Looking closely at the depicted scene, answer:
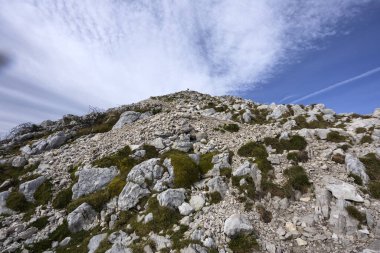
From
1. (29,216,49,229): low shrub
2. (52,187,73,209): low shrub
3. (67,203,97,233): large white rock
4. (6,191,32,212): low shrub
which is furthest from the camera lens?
(52,187,73,209): low shrub

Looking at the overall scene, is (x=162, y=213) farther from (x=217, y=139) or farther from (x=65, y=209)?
(x=217, y=139)

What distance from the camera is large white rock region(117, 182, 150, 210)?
53.9ft

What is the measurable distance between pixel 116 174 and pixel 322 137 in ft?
57.8

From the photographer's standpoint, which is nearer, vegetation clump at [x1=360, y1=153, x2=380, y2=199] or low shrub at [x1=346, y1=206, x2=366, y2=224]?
low shrub at [x1=346, y1=206, x2=366, y2=224]

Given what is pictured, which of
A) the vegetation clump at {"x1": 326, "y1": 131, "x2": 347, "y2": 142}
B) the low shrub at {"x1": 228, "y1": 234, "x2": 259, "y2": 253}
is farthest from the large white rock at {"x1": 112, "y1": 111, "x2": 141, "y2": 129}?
the vegetation clump at {"x1": 326, "y1": 131, "x2": 347, "y2": 142}

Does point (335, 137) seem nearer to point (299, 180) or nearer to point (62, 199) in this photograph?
point (299, 180)

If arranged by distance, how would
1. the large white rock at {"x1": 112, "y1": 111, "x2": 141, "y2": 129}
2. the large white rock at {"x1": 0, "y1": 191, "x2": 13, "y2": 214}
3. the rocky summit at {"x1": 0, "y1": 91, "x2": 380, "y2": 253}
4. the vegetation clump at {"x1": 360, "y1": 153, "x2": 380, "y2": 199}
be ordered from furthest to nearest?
the large white rock at {"x1": 112, "y1": 111, "x2": 141, "y2": 129} → the large white rock at {"x1": 0, "y1": 191, "x2": 13, "y2": 214} → the vegetation clump at {"x1": 360, "y1": 153, "x2": 380, "y2": 199} → the rocky summit at {"x1": 0, "y1": 91, "x2": 380, "y2": 253}

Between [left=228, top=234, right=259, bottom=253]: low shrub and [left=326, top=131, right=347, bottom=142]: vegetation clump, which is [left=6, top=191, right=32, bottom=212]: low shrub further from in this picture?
[left=326, top=131, right=347, bottom=142]: vegetation clump

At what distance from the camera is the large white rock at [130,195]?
16438 mm

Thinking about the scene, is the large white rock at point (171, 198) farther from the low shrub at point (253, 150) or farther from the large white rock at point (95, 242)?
the low shrub at point (253, 150)

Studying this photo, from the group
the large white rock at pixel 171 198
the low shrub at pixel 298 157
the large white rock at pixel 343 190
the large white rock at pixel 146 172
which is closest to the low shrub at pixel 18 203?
the large white rock at pixel 146 172

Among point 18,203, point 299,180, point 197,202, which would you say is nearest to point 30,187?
point 18,203

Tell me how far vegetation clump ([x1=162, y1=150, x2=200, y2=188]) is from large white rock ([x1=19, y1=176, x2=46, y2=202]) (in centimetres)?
1056

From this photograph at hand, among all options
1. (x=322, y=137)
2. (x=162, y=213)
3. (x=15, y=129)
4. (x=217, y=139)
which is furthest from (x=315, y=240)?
(x=15, y=129)
